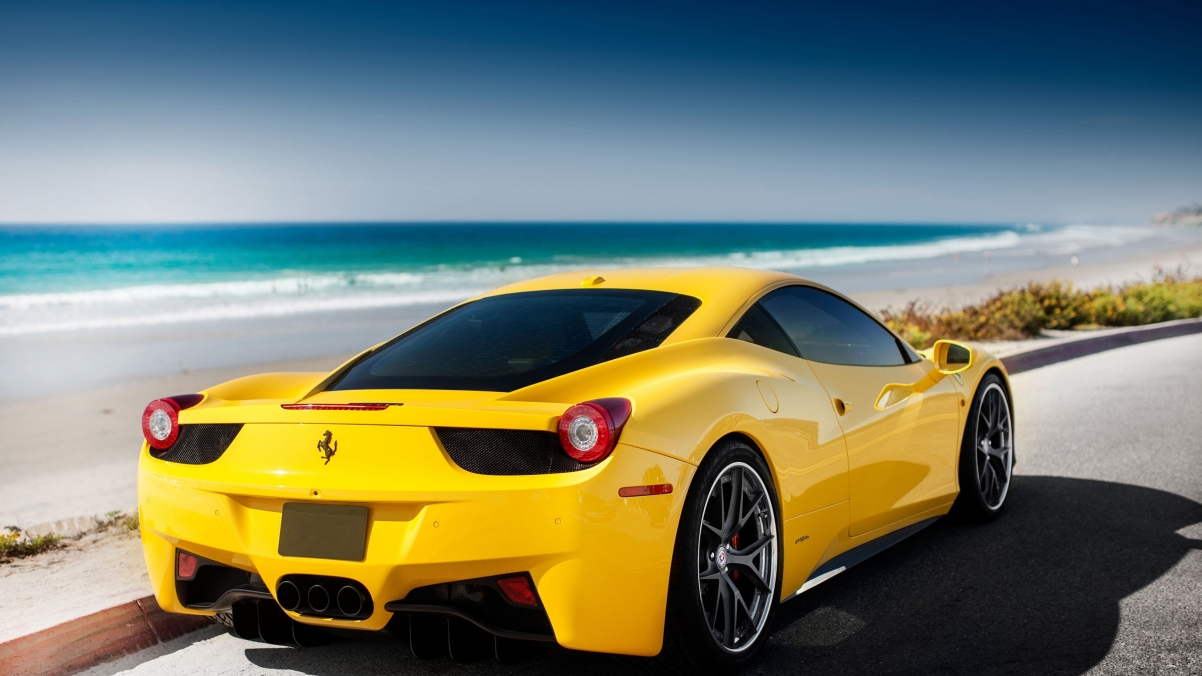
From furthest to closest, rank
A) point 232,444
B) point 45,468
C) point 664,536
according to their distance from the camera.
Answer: point 45,468 < point 232,444 < point 664,536

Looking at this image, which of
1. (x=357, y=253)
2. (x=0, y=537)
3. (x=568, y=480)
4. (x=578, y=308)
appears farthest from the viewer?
(x=357, y=253)

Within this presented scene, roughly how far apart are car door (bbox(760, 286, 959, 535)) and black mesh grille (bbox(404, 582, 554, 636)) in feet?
5.51

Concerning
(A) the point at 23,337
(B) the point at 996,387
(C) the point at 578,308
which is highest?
A: (C) the point at 578,308

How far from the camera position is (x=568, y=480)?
110 inches

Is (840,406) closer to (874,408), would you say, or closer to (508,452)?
(874,408)

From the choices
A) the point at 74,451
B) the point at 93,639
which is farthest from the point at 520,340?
the point at 74,451

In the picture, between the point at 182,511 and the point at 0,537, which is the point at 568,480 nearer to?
the point at 182,511

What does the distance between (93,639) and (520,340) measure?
2030 mm

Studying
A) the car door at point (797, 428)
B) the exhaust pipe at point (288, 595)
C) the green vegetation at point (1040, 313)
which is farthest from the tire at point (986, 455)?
the green vegetation at point (1040, 313)

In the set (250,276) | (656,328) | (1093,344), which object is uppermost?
(656,328)

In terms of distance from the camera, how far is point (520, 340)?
3.72 metres

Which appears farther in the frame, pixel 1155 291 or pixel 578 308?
pixel 1155 291

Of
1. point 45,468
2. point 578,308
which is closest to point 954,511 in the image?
point 578,308

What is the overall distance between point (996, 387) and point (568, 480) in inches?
143
